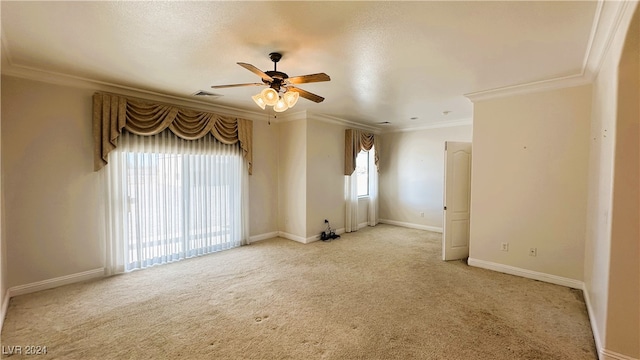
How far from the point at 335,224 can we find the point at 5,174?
16.1ft

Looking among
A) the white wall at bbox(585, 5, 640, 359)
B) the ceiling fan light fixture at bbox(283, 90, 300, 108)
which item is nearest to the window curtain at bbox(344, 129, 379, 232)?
the ceiling fan light fixture at bbox(283, 90, 300, 108)

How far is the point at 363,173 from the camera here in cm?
708

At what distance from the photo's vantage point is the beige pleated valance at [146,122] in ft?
11.8

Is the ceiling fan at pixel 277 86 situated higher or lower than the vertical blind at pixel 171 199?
higher

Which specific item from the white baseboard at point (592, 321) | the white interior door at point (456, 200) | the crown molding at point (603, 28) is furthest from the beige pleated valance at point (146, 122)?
the white baseboard at point (592, 321)

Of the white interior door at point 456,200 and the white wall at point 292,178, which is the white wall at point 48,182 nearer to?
the white wall at point 292,178

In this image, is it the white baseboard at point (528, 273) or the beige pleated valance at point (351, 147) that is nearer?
the white baseboard at point (528, 273)

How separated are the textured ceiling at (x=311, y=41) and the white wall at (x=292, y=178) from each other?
1.79 meters

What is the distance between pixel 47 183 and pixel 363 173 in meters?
5.74

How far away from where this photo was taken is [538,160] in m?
3.59

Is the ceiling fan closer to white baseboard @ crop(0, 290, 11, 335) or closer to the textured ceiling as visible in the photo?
the textured ceiling

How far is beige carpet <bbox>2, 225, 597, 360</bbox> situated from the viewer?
224cm

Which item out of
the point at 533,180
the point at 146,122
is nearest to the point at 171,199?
the point at 146,122

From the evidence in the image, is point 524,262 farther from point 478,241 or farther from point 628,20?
point 628,20
